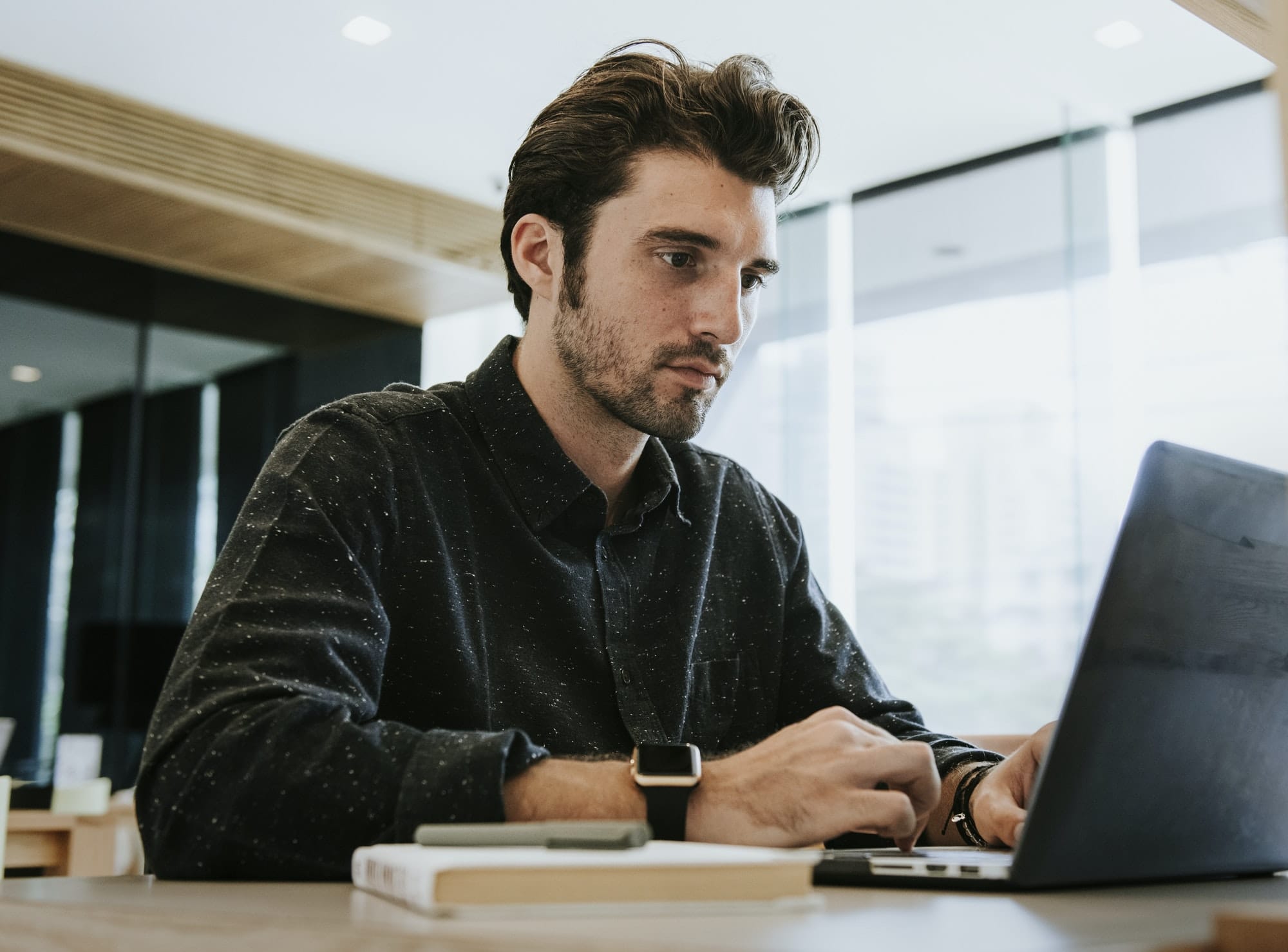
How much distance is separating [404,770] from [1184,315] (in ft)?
13.5

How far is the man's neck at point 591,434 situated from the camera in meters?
1.44

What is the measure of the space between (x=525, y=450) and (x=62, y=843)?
286 cm

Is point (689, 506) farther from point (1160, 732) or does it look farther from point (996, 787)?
point (1160, 732)

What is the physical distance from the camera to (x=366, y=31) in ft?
13.1

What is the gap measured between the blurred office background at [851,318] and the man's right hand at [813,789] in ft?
10.9

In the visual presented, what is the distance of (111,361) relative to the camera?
4840mm

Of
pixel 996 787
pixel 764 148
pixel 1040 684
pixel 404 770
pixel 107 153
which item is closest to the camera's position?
pixel 404 770

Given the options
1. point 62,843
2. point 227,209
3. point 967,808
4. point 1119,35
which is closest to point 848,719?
point 967,808

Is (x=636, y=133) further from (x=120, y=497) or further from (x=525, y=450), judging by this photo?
(x=120, y=497)

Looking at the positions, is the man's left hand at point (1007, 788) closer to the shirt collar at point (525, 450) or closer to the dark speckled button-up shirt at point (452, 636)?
the dark speckled button-up shirt at point (452, 636)

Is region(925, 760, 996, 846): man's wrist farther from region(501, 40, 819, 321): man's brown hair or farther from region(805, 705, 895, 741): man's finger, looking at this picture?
region(501, 40, 819, 321): man's brown hair

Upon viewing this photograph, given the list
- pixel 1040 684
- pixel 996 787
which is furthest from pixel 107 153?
pixel 996 787

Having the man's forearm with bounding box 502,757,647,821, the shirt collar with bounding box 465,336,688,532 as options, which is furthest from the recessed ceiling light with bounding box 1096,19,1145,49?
the man's forearm with bounding box 502,757,647,821

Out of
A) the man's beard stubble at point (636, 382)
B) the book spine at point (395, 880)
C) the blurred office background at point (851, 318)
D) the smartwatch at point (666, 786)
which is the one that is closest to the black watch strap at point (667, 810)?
the smartwatch at point (666, 786)
